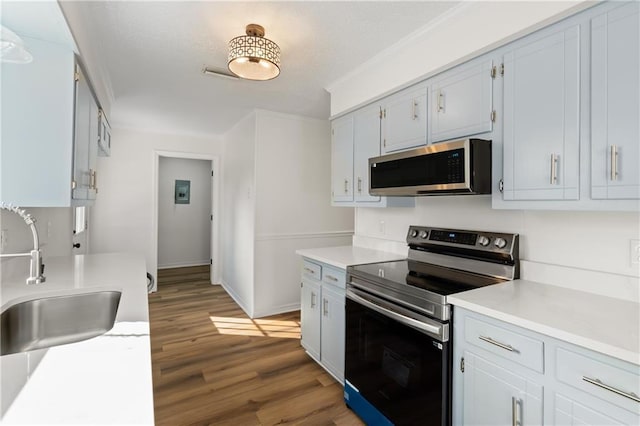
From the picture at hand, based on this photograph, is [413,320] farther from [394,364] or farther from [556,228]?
[556,228]

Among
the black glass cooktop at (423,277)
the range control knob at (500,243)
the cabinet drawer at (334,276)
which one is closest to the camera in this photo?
the black glass cooktop at (423,277)

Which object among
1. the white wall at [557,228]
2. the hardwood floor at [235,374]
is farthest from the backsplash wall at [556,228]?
the hardwood floor at [235,374]

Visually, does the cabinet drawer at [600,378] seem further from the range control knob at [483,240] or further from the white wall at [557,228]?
the range control knob at [483,240]

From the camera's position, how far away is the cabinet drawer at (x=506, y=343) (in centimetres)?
115

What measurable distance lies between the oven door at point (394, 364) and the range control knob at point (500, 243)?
65 cm

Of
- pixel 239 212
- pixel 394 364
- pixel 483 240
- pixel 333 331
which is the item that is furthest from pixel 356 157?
pixel 239 212

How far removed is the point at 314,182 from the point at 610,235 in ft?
10.1

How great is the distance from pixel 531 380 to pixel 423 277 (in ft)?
2.44

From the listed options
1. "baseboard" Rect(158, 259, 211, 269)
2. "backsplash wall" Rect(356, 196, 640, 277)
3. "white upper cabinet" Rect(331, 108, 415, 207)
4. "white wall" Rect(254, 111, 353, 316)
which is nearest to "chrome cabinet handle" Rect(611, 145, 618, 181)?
"backsplash wall" Rect(356, 196, 640, 277)

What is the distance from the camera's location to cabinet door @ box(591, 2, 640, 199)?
3.92 feet

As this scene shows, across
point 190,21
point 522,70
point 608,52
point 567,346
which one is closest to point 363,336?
point 567,346

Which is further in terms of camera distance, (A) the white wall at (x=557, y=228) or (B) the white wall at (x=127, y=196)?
(B) the white wall at (x=127, y=196)

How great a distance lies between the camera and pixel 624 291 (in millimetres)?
1378

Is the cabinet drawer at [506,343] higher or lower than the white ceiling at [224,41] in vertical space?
lower
